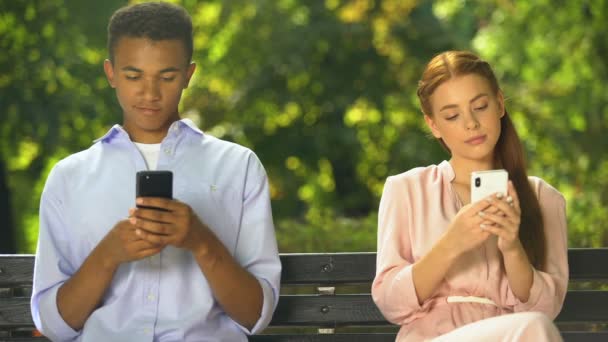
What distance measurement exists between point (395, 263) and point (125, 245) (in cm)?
92

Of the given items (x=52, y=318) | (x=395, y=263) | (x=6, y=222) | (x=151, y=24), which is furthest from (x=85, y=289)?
(x=6, y=222)

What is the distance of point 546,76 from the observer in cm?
1414

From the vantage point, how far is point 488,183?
3695 millimetres

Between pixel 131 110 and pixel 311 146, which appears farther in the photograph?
pixel 311 146

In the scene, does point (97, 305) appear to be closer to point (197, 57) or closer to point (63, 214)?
point (63, 214)

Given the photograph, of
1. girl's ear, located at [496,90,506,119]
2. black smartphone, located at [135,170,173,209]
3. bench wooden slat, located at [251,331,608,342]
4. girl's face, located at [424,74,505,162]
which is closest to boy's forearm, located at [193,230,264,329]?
black smartphone, located at [135,170,173,209]

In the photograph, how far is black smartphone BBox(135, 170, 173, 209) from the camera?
11.8 feet

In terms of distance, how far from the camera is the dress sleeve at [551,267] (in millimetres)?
3908

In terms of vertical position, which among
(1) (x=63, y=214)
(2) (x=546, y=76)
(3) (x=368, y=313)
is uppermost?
(2) (x=546, y=76)

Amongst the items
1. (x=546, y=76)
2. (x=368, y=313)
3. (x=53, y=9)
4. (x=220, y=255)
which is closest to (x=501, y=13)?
(x=546, y=76)

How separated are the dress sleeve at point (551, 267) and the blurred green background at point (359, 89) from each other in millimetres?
7753

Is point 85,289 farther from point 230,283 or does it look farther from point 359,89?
point 359,89

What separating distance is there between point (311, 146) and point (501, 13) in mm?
2920

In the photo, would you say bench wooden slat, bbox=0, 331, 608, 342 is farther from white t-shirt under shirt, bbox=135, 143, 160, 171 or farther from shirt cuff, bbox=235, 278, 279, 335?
white t-shirt under shirt, bbox=135, 143, 160, 171
